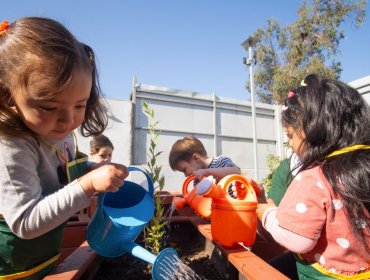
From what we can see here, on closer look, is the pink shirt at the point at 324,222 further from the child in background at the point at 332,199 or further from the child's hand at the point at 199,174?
the child's hand at the point at 199,174

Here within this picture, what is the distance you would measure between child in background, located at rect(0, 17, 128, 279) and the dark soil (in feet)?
1.37

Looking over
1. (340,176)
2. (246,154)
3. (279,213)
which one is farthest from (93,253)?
(246,154)

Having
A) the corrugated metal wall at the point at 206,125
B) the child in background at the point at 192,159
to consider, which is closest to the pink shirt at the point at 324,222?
the child in background at the point at 192,159

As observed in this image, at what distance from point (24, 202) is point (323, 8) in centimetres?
1654

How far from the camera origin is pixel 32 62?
0.79 m

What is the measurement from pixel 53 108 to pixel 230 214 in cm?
75

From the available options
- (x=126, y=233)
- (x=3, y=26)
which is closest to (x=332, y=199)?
(x=126, y=233)

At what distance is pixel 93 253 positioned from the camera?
107 centimetres

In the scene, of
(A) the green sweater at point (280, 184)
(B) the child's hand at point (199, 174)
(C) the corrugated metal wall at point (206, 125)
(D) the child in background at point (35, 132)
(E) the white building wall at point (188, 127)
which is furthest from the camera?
(C) the corrugated metal wall at point (206, 125)

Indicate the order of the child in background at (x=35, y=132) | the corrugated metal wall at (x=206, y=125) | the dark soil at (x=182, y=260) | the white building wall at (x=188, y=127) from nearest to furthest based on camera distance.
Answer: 1. the child in background at (x=35, y=132)
2. the dark soil at (x=182, y=260)
3. the white building wall at (x=188, y=127)
4. the corrugated metal wall at (x=206, y=125)

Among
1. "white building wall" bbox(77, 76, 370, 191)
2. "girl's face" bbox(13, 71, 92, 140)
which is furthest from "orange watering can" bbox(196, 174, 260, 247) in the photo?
"white building wall" bbox(77, 76, 370, 191)

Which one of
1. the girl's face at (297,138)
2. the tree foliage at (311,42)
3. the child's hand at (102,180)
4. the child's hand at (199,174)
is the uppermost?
the tree foliage at (311,42)

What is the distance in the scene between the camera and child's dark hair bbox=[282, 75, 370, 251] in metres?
0.91

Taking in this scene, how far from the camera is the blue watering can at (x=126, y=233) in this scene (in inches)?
34.8
